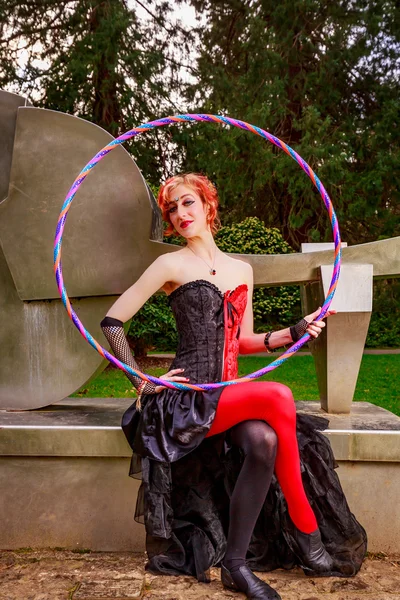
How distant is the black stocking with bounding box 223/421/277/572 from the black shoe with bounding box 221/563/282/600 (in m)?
0.03

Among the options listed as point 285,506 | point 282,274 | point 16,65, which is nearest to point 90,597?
point 285,506

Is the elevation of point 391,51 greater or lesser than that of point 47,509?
greater

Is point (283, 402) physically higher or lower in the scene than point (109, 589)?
higher

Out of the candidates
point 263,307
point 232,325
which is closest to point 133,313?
point 232,325

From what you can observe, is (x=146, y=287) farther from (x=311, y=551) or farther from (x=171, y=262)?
(x=311, y=551)

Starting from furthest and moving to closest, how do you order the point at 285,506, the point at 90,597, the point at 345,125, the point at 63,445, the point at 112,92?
1. the point at 345,125
2. the point at 112,92
3. the point at 63,445
4. the point at 285,506
5. the point at 90,597

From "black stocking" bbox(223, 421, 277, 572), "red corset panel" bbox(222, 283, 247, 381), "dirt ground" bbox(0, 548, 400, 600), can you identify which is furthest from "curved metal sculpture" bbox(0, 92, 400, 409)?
"black stocking" bbox(223, 421, 277, 572)

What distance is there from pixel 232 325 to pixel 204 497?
2.77 ft

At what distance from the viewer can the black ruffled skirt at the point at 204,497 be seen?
2.91 metres

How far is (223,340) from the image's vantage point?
3199mm

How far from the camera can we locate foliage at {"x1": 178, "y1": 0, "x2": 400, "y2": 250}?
46.4 feet

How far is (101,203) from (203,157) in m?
10.8

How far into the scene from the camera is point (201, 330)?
3162 mm

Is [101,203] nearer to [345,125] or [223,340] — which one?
[223,340]
